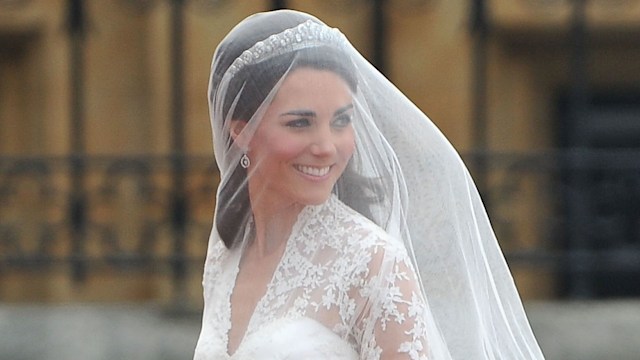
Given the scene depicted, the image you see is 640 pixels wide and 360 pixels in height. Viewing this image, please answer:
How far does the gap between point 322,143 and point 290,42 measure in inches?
7.7

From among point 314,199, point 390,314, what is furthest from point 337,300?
point 314,199

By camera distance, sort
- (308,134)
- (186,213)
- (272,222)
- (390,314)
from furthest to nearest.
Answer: (186,213), (272,222), (308,134), (390,314)

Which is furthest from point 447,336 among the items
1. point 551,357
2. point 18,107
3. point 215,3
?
point 18,107

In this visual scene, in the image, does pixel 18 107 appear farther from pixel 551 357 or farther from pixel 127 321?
pixel 551 357

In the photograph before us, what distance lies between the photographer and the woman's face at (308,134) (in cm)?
273

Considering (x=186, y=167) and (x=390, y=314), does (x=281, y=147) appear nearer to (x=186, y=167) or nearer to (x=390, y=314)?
(x=390, y=314)

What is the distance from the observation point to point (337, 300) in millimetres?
2654

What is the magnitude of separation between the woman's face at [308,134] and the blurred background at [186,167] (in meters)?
3.79

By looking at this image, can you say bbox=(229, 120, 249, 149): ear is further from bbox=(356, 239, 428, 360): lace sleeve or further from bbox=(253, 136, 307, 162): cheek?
bbox=(356, 239, 428, 360): lace sleeve

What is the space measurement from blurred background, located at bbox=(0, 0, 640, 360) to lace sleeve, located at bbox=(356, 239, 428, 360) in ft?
12.8

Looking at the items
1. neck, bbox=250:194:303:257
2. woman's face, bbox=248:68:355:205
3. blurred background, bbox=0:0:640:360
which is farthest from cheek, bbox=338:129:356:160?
blurred background, bbox=0:0:640:360

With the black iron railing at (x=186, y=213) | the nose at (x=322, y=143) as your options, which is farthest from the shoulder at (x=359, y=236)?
the black iron railing at (x=186, y=213)

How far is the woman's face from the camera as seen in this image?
2727 mm

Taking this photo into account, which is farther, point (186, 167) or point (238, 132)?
point (186, 167)
